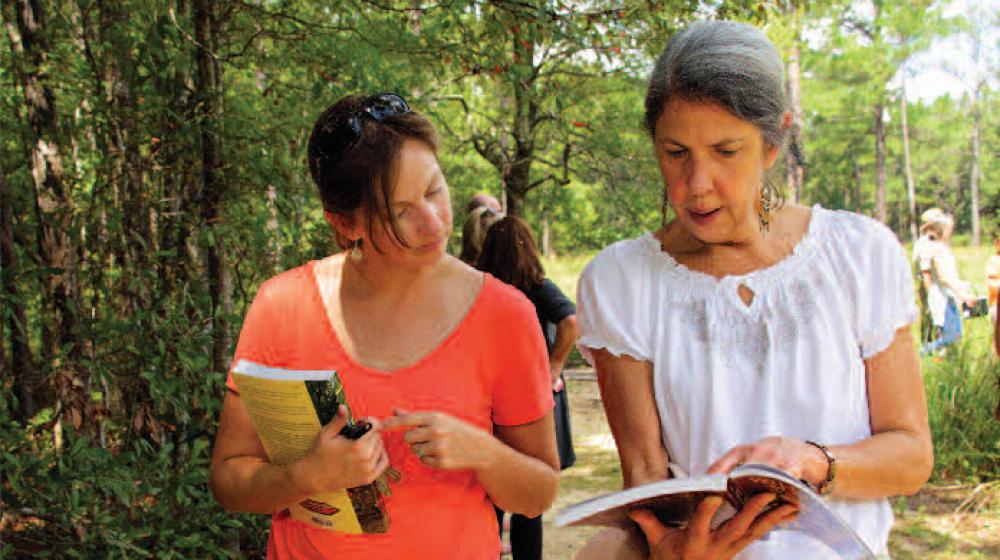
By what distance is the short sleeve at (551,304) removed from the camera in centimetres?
428

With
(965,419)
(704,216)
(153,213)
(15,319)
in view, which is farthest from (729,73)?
(965,419)

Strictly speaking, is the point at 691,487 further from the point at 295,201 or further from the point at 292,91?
the point at 292,91

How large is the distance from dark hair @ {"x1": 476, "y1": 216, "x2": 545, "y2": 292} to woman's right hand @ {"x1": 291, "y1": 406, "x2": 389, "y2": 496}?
8.80ft

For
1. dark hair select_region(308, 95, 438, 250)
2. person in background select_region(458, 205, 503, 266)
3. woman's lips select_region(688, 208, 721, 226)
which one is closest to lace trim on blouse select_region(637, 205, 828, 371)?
woman's lips select_region(688, 208, 721, 226)

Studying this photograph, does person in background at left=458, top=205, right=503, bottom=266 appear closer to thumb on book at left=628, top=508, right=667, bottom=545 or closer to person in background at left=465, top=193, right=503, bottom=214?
person in background at left=465, top=193, right=503, bottom=214

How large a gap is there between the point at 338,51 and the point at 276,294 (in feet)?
7.33

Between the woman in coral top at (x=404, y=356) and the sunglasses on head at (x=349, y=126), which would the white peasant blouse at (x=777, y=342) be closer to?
the woman in coral top at (x=404, y=356)

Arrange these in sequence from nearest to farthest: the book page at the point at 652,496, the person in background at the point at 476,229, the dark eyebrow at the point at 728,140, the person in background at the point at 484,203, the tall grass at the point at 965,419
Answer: the book page at the point at 652,496
the dark eyebrow at the point at 728,140
the person in background at the point at 476,229
the person in background at the point at 484,203
the tall grass at the point at 965,419

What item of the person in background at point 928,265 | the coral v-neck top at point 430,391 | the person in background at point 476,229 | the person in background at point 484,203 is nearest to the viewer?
the coral v-neck top at point 430,391

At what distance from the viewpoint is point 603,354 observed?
5.44ft

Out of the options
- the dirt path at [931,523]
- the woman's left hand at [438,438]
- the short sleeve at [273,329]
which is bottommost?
the dirt path at [931,523]

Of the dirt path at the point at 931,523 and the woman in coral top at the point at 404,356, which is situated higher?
the woman in coral top at the point at 404,356

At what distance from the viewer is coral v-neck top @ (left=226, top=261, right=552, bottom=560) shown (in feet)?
5.42

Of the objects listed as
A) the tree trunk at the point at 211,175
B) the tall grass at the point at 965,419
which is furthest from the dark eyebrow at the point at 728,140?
the tall grass at the point at 965,419
